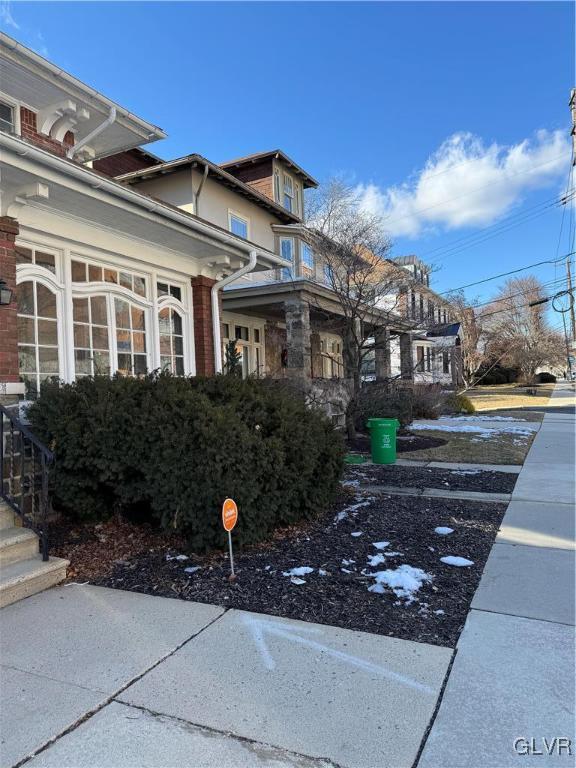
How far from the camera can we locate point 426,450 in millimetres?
10281

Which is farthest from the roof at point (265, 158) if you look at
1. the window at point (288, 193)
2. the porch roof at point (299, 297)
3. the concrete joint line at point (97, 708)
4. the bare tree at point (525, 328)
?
the bare tree at point (525, 328)

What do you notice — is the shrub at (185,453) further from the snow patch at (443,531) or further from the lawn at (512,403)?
the lawn at (512,403)

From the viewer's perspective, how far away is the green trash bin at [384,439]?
8898 millimetres

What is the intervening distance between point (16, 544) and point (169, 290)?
4.89 metres

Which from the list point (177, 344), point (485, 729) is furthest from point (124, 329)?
point (485, 729)

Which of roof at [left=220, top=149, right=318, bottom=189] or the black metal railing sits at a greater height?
roof at [left=220, top=149, right=318, bottom=189]

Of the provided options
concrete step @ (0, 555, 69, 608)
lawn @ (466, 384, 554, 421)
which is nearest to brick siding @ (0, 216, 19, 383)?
concrete step @ (0, 555, 69, 608)

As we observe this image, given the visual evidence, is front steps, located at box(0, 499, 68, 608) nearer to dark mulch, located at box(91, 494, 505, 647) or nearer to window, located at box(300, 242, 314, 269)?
dark mulch, located at box(91, 494, 505, 647)

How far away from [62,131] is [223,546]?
657cm

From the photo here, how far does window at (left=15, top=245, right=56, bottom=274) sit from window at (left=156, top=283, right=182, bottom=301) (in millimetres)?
1821

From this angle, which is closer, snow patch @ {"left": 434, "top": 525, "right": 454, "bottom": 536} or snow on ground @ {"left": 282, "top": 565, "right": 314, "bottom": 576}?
snow on ground @ {"left": 282, "top": 565, "right": 314, "bottom": 576}

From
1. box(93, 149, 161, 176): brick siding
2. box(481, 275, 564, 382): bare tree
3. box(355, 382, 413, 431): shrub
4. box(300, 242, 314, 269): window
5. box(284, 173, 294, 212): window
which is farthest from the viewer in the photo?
box(481, 275, 564, 382): bare tree

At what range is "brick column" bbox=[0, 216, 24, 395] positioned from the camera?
5.16 metres

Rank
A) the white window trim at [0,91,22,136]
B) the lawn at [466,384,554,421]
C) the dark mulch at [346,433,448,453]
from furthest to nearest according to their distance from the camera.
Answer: the lawn at [466,384,554,421]
the dark mulch at [346,433,448,453]
the white window trim at [0,91,22,136]
